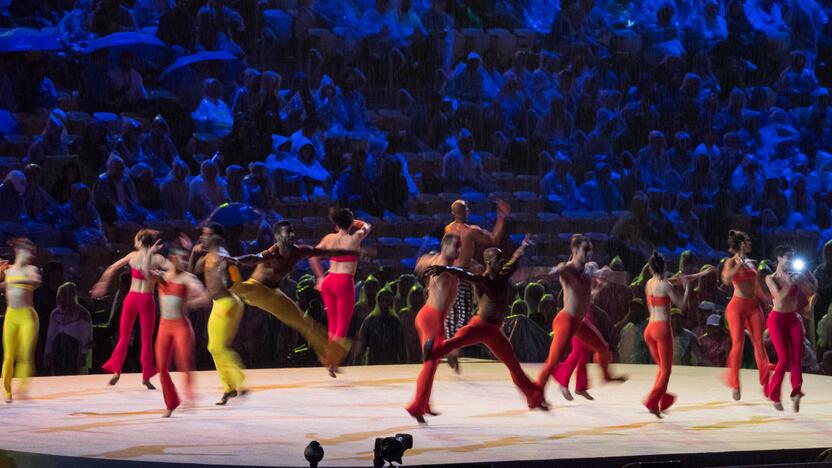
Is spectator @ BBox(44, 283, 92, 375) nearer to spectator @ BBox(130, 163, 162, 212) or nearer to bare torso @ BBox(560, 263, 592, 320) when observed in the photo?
spectator @ BBox(130, 163, 162, 212)

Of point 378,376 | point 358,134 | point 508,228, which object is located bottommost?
point 378,376

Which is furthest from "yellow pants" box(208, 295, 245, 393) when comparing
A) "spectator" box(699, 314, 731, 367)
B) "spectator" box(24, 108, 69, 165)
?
"spectator" box(24, 108, 69, 165)

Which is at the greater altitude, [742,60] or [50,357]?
[742,60]

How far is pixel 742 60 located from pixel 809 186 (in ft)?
8.26

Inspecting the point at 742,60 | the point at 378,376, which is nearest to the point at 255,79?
the point at 378,376

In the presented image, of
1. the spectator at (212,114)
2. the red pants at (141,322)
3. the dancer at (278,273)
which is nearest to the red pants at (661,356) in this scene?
the dancer at (278,273)

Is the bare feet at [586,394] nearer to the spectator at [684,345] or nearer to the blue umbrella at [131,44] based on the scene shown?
the spectator at [684,345]

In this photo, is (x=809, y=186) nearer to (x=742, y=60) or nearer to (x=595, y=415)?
(x=742, y=60)

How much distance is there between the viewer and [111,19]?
1662 centimetres

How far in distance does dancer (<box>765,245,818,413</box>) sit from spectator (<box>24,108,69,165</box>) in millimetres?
8329

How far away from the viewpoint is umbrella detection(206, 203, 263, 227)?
13.5 meters

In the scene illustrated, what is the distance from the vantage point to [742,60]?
19969 millimetres

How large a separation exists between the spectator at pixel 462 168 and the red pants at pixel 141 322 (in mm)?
6718

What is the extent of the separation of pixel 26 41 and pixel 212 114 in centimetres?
235
